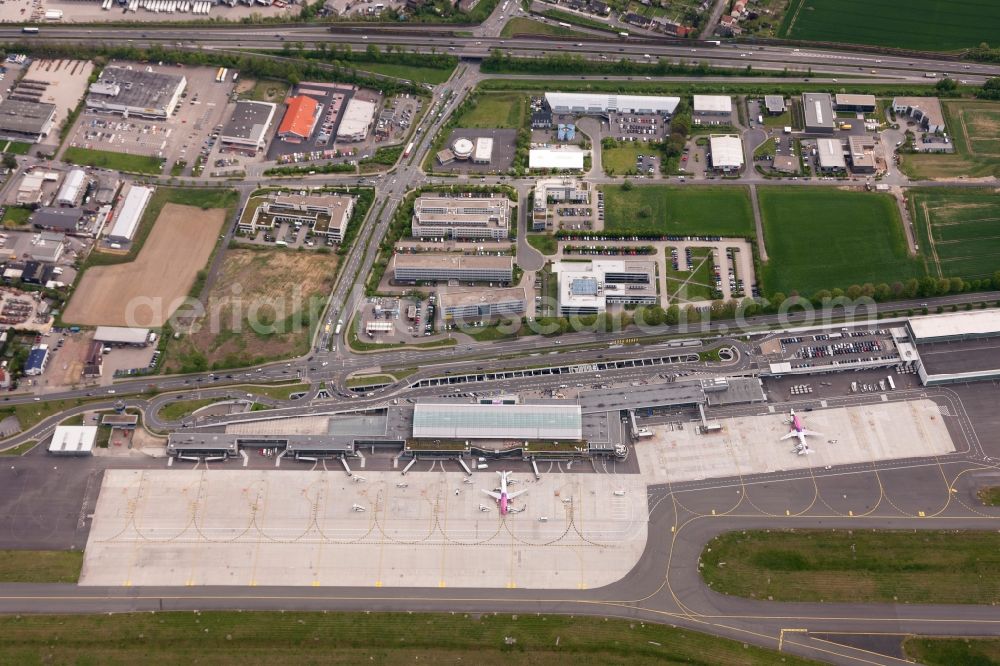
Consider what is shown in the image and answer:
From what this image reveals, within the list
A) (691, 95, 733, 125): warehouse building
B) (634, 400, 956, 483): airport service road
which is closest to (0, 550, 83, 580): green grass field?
(634, 400, 956, 483): airport service road

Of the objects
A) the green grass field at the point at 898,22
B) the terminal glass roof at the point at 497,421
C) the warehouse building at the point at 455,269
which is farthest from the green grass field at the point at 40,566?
the green grass field at the point at 898,22

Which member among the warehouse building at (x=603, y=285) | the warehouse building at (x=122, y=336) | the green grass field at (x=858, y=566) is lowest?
the green grass field at (x=858, y=566)

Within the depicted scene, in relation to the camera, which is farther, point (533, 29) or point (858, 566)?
point (533, 29)

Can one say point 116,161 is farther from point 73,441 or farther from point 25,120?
point 73,441

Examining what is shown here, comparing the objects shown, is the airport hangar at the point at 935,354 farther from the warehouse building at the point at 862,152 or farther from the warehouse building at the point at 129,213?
the warehouse building at the point at 129,213

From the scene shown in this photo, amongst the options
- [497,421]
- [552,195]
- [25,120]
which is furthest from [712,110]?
[25,120]

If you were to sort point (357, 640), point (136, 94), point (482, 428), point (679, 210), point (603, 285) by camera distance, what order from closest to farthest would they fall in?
1. point (357, 640)
2. point (482, 428)
3. point (603, 285)
4. point (679, 210)
5. point (136, 94)
